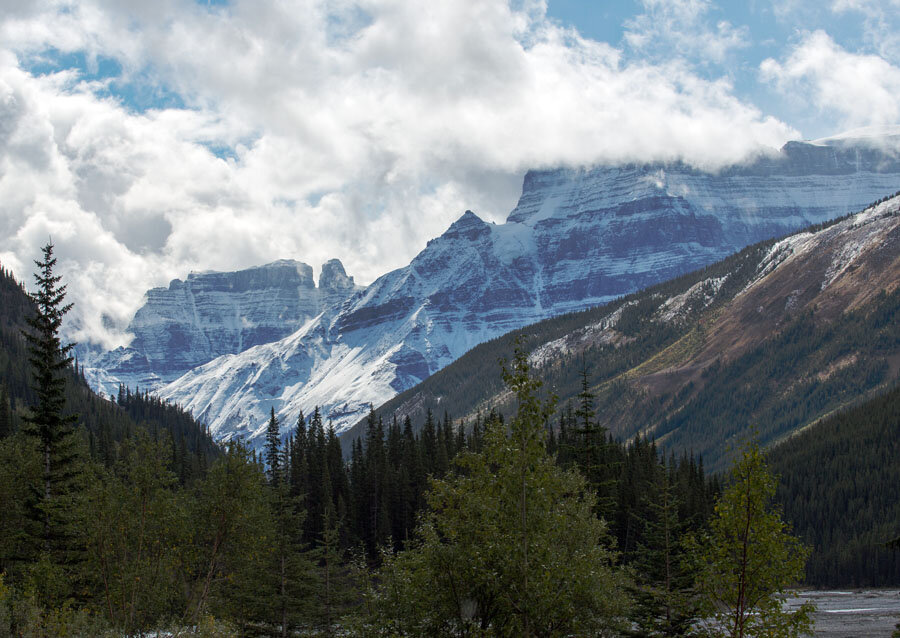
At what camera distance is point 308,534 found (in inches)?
4737

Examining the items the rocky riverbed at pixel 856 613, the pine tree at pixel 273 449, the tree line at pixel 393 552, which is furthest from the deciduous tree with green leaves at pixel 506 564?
the pine tree at pixel 273 449

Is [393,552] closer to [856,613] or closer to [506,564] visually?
[506,564]

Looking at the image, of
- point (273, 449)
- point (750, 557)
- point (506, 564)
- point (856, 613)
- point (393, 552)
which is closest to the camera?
point (506, 564)

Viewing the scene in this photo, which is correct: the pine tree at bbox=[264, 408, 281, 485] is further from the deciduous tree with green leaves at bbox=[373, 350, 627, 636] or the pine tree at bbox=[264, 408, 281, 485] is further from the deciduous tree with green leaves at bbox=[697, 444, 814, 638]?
the deciduous tree with green leaves at bbox=[697, 444, 814, 638]

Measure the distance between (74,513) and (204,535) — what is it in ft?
23.9

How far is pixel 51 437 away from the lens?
58469 millimetres

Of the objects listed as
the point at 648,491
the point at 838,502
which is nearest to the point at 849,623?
the point at 648,491

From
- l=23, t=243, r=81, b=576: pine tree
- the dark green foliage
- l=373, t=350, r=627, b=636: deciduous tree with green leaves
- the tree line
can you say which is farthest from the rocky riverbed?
l=23, t=243, r=81, b=576: pine tree

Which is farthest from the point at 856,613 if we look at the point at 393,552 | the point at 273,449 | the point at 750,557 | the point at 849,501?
the point at 273,449

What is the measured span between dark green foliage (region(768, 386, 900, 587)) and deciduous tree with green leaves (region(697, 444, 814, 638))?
404 ft

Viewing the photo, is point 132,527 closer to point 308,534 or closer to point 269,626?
point 269,626

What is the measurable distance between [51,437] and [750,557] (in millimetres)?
45292

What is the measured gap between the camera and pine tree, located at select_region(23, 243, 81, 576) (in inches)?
2215

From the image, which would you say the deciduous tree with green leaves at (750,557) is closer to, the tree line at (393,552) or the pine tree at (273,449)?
the tree line at (393,552)
